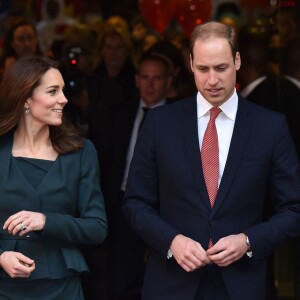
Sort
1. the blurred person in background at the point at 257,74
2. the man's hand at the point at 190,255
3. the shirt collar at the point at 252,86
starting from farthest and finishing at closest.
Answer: the shirt collar at the point at 252,86 < the blurred person in background at the point at 257,74 < the man's hand at the point at 190,255

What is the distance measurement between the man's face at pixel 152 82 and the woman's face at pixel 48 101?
2.43 meters

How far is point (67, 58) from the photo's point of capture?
255 inches

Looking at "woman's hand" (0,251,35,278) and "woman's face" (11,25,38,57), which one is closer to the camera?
"woman's hand" (0,251,35,278)

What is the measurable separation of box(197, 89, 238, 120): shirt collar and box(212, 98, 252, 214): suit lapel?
2 centimetres

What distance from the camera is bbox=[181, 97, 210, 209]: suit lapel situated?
413 cm

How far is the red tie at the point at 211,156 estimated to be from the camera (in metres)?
4.15

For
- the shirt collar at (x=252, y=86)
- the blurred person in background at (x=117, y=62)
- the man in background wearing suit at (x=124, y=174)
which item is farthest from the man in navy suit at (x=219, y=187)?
the blurred person in background at (x=117, y=62)

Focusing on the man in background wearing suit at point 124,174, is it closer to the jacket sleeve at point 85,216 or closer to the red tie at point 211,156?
the jacket sleeve at point 85,216

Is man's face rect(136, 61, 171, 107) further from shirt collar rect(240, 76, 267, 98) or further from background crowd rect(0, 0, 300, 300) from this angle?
shirt collar rect(240, 76, 267, 98)

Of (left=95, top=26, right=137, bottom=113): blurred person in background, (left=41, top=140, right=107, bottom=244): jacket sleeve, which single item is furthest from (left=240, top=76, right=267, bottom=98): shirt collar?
(left=41, top=140, right=107, bottom=244): jacket sleeve

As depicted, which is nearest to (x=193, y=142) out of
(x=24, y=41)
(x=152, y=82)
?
(x=152, y=82)

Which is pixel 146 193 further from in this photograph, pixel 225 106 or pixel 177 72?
pixel 177 72

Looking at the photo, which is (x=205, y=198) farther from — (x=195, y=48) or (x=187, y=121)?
(x=195, y=48)

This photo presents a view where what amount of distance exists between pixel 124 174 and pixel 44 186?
2324 millimetres
